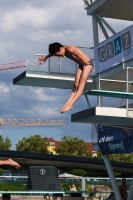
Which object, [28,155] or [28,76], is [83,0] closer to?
[28,76]

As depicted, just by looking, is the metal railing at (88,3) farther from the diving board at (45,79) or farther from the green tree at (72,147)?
the green tree at (72,147)

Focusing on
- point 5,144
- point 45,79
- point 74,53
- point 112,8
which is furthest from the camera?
point 5,144

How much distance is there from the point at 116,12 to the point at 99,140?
20.1 feet

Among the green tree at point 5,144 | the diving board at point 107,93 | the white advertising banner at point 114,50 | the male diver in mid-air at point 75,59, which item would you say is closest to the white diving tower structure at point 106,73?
the white advertising banner at point 114,50

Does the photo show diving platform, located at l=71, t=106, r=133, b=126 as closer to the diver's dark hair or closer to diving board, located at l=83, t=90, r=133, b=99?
diving board, located at l=83, t=90, r=133, b=99

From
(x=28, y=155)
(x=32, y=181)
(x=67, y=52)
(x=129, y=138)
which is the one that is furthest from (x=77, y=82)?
(x=28, y=155)

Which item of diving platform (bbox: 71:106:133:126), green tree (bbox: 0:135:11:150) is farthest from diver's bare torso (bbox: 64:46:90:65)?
green tree (bbox: 0:135:11:150)

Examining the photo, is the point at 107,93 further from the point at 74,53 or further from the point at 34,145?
the point at 34,145

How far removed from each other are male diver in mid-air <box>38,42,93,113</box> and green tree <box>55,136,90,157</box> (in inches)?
3502

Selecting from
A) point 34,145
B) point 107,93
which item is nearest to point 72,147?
point 34,145

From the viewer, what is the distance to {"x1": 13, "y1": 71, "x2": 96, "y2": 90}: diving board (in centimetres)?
2127

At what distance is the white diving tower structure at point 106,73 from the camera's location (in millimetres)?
17130

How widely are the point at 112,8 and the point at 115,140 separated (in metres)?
6.29

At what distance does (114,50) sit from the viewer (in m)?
20.3
